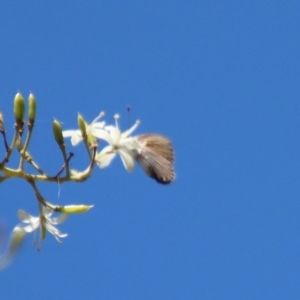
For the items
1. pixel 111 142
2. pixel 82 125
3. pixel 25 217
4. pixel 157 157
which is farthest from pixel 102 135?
pixel 25 217

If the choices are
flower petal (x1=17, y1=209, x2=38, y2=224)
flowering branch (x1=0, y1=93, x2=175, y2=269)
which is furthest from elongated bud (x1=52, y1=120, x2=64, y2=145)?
flower petal (x1=17, y1=209, x2=38, y2=224)

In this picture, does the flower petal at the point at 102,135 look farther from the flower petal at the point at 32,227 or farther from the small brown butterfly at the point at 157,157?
the flower petal at the point at 32,227

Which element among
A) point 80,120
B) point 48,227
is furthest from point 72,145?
point 48,227

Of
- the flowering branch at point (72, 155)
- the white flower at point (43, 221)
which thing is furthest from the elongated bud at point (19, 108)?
the white flower at point (43, 221)

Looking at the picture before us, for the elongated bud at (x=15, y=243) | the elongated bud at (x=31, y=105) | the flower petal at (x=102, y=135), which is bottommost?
the elongated bud at (x=15, y=243)

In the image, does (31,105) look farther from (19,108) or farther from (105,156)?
(105,156)

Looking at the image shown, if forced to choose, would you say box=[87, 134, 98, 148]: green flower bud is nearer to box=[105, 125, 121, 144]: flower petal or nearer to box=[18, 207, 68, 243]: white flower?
box=[105, 125, 121, 144]: flower petal
